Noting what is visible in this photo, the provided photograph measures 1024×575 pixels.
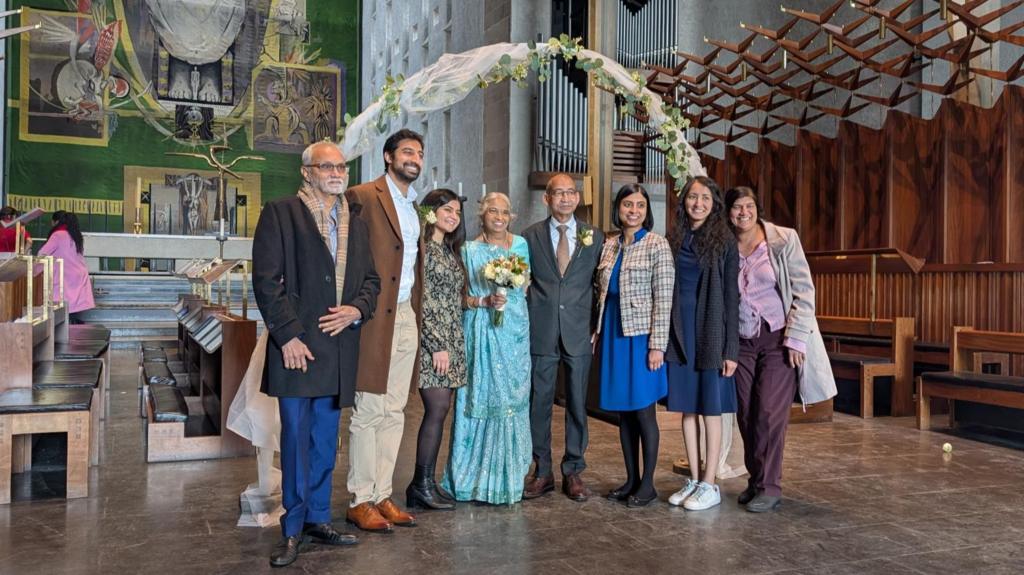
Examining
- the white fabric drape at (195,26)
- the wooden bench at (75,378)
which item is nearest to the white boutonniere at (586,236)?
the wooden bench at (75,378)

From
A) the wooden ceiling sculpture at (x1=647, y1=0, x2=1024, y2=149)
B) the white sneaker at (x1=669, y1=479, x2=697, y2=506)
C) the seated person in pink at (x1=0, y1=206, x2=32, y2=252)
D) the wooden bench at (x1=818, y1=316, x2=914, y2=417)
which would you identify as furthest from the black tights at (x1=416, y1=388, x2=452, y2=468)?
the seated person in pink at (x1=0, y1=206, x2=32, y2=252)

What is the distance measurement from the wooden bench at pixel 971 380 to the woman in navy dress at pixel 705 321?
283 centimetres

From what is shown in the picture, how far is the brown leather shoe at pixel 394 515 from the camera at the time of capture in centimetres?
350

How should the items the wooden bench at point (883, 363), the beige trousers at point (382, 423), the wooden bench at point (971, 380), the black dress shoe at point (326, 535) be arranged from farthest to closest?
1. the wooden bench at point (883, 363)
2. the wooden bench at point (971, 380)
3. the beige trousers at point (382, 423)
4. the black dress shoe at point (326, 535)

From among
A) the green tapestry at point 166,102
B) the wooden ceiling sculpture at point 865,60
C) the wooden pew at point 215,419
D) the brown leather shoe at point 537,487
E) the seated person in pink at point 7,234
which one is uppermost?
the green tapestry at point 166,102

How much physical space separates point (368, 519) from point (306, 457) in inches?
19.2

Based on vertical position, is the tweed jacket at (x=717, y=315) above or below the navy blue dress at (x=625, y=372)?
above

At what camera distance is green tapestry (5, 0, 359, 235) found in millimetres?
18578

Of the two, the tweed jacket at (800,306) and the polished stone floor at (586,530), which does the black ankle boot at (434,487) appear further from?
the tweed jacket at (800,306)

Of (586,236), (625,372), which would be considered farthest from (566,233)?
(625,372)

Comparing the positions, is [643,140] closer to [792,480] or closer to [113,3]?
[792,480]

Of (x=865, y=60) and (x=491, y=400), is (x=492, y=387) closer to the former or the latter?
(x=491, y=400)

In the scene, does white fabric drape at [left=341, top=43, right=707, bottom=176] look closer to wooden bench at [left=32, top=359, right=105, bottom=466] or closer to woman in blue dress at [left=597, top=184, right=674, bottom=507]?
woman in blue dress at [left=597, top=184, right=674, bottom=507]

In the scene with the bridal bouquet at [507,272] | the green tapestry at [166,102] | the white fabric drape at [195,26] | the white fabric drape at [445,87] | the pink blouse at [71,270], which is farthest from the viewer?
the white fabric drape at [195,26]
